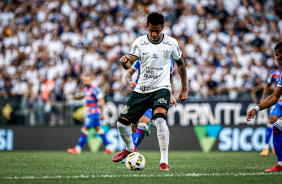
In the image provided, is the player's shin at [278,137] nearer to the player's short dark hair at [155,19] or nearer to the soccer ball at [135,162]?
the soccer ball at [135,162]

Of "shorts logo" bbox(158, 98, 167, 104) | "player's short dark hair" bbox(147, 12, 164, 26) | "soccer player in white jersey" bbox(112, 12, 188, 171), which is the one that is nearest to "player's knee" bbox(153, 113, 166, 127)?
"soccer player in white jersey" bbox(112, 12, 188, 171)

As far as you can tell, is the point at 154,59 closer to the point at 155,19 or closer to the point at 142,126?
the point at 155,19

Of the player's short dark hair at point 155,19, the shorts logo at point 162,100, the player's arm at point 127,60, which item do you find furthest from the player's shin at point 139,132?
the player's short dark hair at point 155,19

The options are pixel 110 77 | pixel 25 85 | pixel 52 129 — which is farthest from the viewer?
pixel 25 85

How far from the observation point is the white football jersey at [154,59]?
22.7ft

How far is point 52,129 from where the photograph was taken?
14938 millimetres

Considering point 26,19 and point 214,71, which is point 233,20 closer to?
point 214,71

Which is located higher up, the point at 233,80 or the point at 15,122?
the point at 233,80


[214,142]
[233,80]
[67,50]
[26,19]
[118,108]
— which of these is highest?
[26,19]

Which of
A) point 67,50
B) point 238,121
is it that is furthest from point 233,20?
point 67,50

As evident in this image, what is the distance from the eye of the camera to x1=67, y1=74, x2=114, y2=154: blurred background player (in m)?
13.1

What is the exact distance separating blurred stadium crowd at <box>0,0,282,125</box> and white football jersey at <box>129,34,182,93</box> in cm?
763

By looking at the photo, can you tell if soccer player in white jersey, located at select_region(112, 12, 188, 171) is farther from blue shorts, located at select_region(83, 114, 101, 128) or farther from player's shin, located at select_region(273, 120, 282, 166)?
blue shorts, located at select_region(83, 114, 101, 128)

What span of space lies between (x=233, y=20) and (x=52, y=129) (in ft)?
27.6
